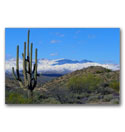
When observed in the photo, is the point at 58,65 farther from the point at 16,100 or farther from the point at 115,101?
the point at 115,101

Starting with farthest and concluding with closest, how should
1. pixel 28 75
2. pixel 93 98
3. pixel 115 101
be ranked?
pixel 28 75, pixel 93 98, pixel 115 101

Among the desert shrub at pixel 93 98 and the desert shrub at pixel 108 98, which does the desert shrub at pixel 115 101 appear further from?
the desert shrub at pixel 93 98

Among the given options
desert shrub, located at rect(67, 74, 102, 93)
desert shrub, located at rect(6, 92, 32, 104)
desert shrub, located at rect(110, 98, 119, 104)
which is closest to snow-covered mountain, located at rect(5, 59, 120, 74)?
desert shrub, located at rect(67, 74, 102, 93)

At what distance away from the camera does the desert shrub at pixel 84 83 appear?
8771 millimetres

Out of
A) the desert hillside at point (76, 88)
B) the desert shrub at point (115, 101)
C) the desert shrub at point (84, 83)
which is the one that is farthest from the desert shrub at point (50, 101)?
the desert shrub at point (115, 101)

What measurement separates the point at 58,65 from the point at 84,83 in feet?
2.82

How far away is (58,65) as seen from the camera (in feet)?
28.6

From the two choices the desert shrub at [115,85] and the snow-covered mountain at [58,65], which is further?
the snow-covered mountain at [58,65]

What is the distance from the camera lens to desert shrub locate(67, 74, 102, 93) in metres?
8.77

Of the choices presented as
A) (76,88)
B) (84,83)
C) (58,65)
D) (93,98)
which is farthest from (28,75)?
(93,98)

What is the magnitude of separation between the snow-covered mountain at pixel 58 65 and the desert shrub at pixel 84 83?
0.30m
